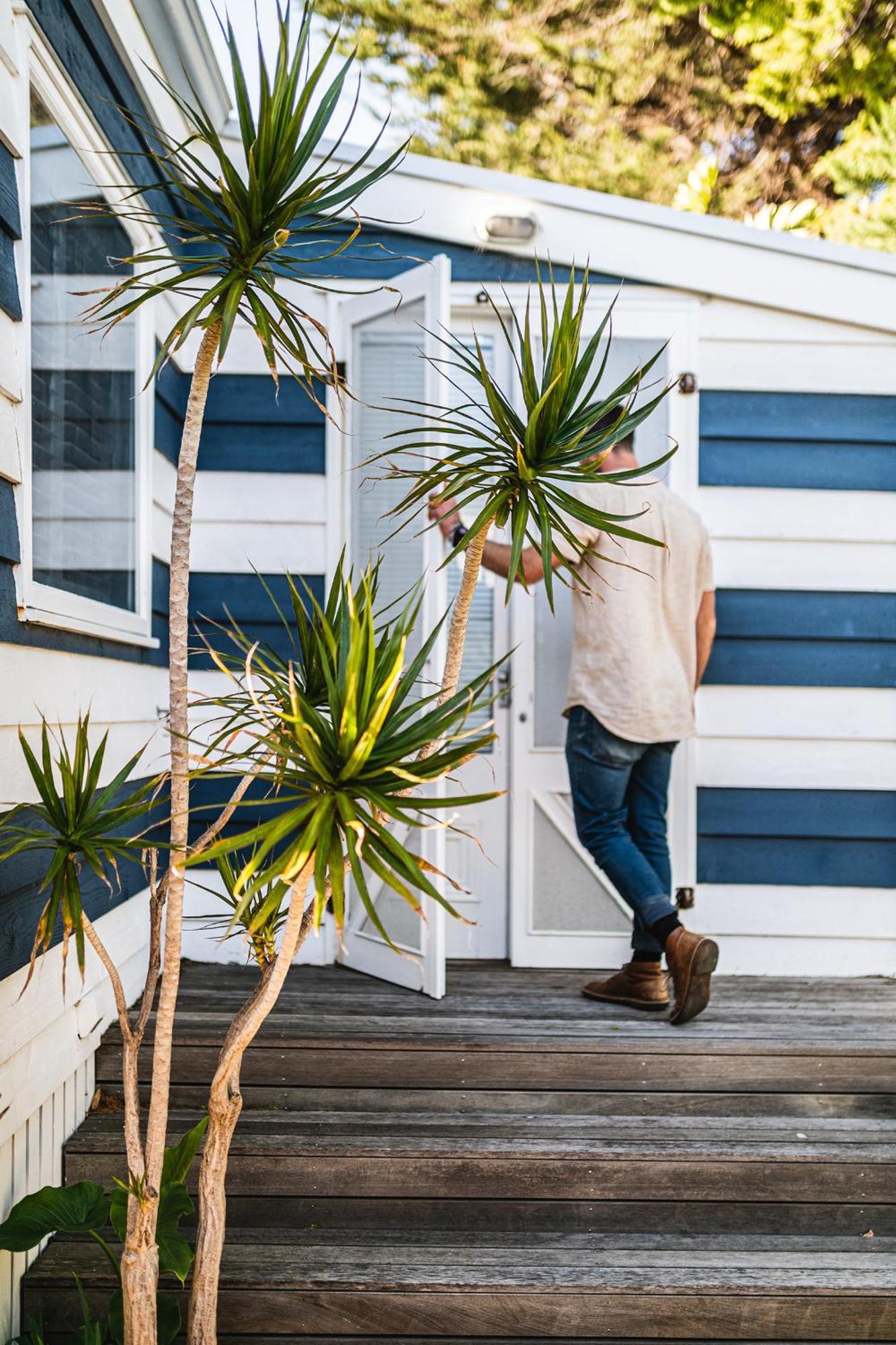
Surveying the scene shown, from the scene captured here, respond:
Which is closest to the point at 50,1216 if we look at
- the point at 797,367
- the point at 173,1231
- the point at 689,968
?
the point at 173,1231

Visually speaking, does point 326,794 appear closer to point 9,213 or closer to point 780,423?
point 9,213

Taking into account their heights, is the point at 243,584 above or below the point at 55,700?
above

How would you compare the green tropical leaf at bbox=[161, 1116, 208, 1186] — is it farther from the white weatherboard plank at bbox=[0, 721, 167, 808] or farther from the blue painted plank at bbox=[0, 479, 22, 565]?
the blue painted plank at bbox=[0, 479, 22, 565]

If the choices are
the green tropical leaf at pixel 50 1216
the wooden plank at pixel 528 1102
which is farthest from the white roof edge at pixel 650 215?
the green tropical leaf at pixel 50 1216

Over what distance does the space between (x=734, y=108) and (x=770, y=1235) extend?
9234mm

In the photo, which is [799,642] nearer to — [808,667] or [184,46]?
[808,667]

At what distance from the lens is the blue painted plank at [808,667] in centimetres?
359

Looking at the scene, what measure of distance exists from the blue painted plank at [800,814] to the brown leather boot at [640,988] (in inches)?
27.6

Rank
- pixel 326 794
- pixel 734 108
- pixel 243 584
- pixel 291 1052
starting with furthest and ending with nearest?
pixel 734 108 → pixel 243 584 → pixel 291 1052 → pixel 326 794

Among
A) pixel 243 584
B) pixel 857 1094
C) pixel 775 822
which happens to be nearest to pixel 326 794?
pixel 857 1094

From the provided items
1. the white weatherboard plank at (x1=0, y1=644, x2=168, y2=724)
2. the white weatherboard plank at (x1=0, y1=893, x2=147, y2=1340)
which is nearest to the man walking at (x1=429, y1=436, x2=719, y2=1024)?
the white weatherboard plank at (x1=0, y1=644, x2=168, y2=724)

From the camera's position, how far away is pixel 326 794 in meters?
1.42

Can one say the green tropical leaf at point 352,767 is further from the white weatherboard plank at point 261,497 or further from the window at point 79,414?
the white weatherboard plank at point 261,497

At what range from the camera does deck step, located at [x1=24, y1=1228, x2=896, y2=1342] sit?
6.78ft
